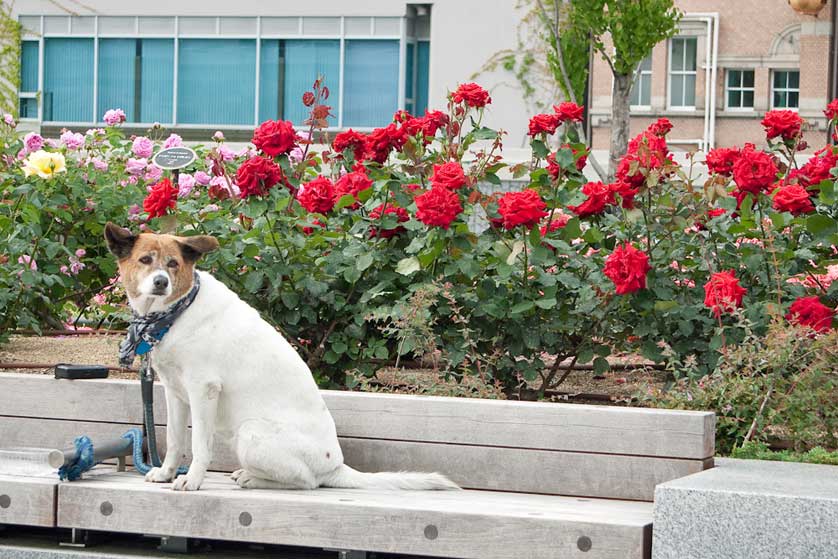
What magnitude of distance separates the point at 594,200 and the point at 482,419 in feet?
3.35

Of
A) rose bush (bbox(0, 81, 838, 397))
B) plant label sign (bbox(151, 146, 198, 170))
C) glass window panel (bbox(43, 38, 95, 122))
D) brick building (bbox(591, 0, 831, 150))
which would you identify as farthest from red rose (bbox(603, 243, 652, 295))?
glass window panel (bbox(43, 38, 95, 122))

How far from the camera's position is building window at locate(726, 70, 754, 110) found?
2403cm

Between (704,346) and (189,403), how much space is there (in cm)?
188

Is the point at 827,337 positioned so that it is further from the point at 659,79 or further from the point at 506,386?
the point at 659,79

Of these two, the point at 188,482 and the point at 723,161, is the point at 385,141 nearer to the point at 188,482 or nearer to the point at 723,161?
the point at 723,161

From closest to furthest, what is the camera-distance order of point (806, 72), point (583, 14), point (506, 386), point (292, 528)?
point (292, 528)
point (506, 386)
point (583, 14)
point (806, 72)

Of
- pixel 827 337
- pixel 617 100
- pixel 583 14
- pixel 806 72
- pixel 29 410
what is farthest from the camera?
pixel 806 72

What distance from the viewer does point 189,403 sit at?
381cm

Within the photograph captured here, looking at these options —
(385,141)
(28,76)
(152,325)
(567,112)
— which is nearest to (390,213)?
(385,141)

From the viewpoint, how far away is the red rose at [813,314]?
4312 mm

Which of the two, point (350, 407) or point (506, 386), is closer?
point (350, 407)

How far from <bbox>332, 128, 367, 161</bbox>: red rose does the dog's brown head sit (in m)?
1.47

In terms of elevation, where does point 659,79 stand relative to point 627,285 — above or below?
above

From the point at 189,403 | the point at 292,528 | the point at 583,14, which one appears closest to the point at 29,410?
the point at 189,403
